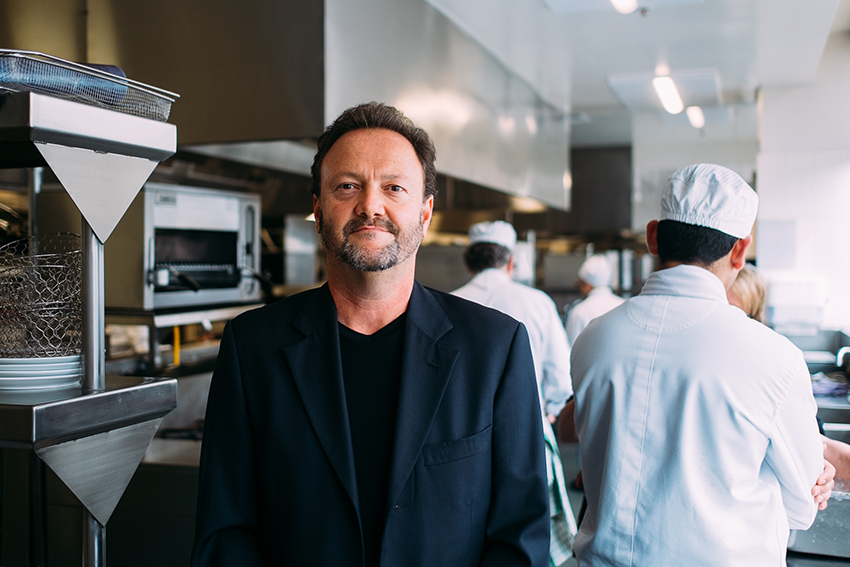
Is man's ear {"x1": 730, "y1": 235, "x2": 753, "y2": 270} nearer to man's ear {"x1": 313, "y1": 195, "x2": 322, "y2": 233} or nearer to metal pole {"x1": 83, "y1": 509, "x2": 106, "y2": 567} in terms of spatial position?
man's ear {"x1": 313, "y1": 195, "x2": 322, "y2": 233}

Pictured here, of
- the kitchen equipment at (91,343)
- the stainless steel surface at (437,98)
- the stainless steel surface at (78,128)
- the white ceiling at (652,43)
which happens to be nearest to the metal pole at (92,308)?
the kitchen equipment at (91,343)

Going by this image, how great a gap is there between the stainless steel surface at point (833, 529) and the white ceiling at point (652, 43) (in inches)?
86.9

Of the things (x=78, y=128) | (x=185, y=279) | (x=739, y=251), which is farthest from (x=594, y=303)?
(x=78, y=128)

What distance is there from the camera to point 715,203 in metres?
1.38

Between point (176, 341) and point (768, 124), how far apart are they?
4.19 metres

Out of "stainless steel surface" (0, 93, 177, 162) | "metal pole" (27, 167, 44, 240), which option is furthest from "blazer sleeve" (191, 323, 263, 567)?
"metal pole" (27, 167, 44, 240)

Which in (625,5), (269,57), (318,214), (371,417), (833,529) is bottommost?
(833,529)

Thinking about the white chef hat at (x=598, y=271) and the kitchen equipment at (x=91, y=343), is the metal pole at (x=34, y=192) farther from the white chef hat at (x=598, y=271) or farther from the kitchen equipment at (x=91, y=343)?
the white chef hat at (x=598, y=271)

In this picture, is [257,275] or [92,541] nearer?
[92,541]

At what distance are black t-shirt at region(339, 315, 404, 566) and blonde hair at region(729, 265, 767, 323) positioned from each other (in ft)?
4.73

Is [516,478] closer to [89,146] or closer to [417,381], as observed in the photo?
[417,381]

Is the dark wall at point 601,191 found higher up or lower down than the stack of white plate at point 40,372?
higher up

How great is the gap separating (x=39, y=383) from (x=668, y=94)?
15.6ft

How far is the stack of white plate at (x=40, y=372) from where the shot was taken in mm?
1073
